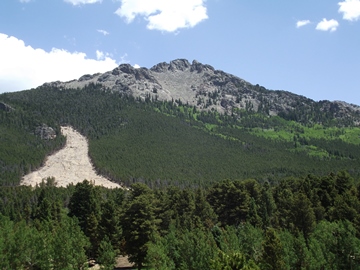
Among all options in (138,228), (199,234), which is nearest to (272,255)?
(199,234)

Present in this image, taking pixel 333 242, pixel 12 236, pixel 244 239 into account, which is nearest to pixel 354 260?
pixel 333 242

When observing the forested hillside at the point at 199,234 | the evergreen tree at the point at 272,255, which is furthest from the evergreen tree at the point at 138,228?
the evergreen tree at the point at 272,255

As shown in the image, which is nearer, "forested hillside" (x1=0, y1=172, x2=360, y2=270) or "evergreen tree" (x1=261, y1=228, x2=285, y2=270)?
"evergreen tree" (x1=261, y1=228, x2=285, y2=270)

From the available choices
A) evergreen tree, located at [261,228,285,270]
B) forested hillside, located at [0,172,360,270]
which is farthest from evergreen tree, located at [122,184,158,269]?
evergreen tree, located at [261,228,285,270]

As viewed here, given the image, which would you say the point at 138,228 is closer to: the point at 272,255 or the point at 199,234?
the point at 199,234

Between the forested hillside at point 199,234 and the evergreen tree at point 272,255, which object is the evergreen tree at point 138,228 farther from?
the evergreen tree at point 272,255

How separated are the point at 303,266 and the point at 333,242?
5.70 metres

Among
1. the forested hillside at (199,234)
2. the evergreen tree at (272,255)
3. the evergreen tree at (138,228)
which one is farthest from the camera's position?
the evergreen tree at (138,228)

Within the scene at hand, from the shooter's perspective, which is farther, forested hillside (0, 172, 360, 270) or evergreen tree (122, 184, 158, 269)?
evergreen tree (122, 184, 158, 269)

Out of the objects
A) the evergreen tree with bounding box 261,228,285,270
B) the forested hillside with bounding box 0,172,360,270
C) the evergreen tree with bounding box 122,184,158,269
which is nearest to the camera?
the evergreen tree with bounding box 261,228,285,270

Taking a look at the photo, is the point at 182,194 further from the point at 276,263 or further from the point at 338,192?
the point at 276,263

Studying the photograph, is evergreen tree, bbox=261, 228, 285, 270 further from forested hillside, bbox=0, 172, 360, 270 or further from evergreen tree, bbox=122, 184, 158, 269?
evergreen tree, bbox=122, 184, 158, 269

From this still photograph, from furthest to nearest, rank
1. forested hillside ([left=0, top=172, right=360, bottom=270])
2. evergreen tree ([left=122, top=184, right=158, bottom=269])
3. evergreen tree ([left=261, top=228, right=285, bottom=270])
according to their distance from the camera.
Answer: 1. evergreen tree ([left=122, top=184, right=158, bottom=269])
2. forested hillside ([left=0, top=172, right=360, bottom=270])
3. evergreen tree ([left=261, top=228, right=285, bottom=270])

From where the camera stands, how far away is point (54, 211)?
85.3m
